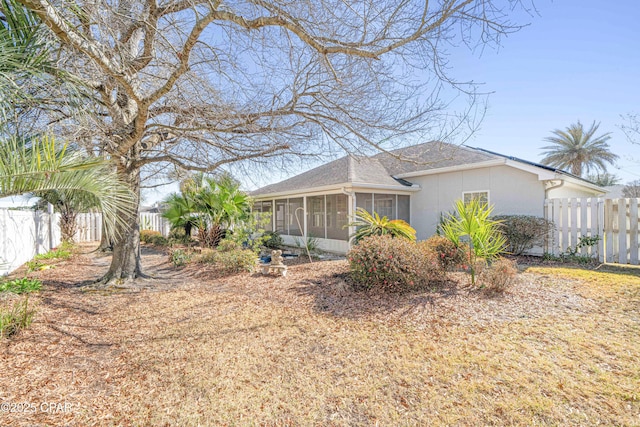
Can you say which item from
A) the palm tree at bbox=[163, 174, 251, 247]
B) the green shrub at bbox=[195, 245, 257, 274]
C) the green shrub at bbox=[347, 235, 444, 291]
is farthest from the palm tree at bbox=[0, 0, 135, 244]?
the palm tree at bbox=[163, 174, 251, 247]

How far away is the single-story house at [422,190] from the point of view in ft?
31.7

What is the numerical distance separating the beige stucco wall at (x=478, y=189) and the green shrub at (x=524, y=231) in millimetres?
550

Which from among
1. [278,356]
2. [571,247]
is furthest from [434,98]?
[571,247]

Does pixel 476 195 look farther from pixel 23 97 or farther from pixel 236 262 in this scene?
pixel 23 97

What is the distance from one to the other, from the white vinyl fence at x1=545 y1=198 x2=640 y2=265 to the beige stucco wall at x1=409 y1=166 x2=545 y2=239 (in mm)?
602

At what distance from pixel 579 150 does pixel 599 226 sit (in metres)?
15.1

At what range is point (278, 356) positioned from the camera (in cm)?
353

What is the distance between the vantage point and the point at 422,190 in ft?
41.0

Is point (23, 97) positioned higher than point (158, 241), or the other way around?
point (23, 97)

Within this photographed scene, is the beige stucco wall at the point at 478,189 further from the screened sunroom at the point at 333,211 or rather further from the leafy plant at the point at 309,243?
the leafy plant at the point at 309,243

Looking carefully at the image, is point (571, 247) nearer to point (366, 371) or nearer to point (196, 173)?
point (366, 371)

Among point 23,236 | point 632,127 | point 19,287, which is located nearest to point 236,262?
point 19,287

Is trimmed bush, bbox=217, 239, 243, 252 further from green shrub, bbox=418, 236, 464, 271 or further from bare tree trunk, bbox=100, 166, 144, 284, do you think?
green shrub, bbox=418, 236, 464, 271

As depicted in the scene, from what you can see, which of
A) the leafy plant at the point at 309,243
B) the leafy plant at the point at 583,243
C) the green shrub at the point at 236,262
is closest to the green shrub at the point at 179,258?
the green shrub at the point at 236,262
